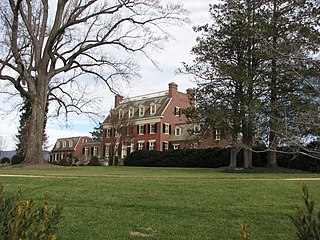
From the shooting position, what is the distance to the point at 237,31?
86.3 ft

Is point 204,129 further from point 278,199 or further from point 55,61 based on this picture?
point 278,199

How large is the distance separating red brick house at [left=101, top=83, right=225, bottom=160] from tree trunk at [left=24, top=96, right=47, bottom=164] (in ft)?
82.6

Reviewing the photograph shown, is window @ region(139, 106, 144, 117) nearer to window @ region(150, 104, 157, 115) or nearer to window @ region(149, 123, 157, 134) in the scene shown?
window @ region(150, 104, 157, 115)

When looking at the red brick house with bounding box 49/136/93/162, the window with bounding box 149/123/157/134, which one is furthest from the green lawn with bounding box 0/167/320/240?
the red brick house with bounding box 49/136/93/162

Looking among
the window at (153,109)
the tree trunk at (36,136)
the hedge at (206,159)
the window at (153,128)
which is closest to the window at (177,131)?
the window at (153,128)

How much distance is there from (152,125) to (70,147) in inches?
1215

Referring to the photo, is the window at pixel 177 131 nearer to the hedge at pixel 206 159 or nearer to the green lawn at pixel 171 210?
the hedge at pixel 206 159

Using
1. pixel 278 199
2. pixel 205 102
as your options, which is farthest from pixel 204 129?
pixel 278 199

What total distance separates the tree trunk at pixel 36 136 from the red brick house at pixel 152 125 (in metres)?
25.2

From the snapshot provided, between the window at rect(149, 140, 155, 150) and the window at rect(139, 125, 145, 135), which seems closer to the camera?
the window at rect(149, 140, 155, 150)

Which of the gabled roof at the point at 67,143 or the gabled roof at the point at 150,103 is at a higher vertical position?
the gabled roof at the point at 150,103

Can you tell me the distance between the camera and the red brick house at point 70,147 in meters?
76.1

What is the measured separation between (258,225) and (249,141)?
2025 cm

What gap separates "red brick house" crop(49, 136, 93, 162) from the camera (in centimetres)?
7605
